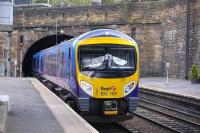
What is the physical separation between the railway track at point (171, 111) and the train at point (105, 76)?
1738 millimetres

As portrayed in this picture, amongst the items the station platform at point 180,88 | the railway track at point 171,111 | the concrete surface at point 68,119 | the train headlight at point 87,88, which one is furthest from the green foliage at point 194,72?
the train headlight at point 87,88

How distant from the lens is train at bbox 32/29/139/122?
12.4 meters

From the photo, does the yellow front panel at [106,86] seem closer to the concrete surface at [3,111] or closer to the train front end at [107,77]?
the train front end at [107,77]

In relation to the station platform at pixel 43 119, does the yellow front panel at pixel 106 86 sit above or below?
above

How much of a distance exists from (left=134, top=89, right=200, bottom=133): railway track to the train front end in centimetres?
168

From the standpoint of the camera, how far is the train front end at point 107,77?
12.4m

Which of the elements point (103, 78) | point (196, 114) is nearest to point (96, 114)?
point (103, 78)

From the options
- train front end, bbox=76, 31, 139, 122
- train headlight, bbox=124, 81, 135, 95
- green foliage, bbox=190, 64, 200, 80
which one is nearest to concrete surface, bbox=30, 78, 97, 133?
train front end, bbox=76, 31, 139, 122

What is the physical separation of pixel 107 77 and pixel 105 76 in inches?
2.3

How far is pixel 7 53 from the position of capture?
39531 mm

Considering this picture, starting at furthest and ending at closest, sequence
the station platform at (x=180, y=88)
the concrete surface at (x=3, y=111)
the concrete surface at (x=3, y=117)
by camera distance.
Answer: the station platform at (x=180, y=88) → the concrete surface at (x=3, y=111) → the concrete surface at (x=3, y=117)

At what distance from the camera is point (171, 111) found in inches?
725

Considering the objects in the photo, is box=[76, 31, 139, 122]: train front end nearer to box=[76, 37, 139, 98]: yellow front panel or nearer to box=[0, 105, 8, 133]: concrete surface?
box=[76, 37, 139, 98]: yellow front panel

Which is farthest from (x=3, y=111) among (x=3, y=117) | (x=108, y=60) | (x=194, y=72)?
(x=194, y=72)
